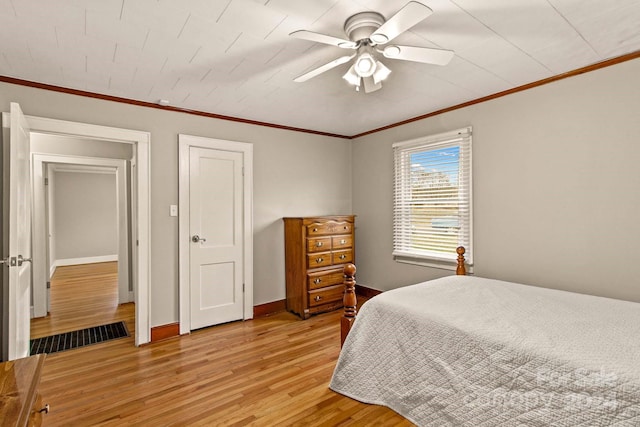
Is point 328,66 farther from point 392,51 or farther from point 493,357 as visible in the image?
point 493,357

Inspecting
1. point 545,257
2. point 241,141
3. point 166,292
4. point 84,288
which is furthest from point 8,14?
point 84,288

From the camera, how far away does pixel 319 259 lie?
3.87 meters

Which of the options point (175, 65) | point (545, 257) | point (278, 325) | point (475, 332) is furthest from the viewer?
point (278, 325)

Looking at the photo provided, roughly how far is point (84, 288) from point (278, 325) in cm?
393

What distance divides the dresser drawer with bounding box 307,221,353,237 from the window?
617mm

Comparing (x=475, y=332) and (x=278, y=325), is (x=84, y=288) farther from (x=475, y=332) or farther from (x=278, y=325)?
(x=475, y=332)

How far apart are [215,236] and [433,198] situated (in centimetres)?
252

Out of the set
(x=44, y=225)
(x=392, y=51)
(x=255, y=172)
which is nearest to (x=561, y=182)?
(x=392, y=51)

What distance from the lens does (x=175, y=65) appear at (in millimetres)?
2348

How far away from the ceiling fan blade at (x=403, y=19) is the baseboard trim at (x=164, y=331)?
10.5 ft

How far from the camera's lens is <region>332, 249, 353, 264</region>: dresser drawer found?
403cm

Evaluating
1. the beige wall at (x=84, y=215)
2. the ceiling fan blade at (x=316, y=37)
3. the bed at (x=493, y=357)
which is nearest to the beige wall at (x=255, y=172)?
the bed at (x=493, y=357)

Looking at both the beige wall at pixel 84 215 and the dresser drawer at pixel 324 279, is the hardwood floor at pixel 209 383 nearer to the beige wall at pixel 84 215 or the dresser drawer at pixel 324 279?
the dresser drawer at pixel 324 279

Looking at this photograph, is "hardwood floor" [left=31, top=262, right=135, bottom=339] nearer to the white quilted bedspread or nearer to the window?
the white quilted bedspread
